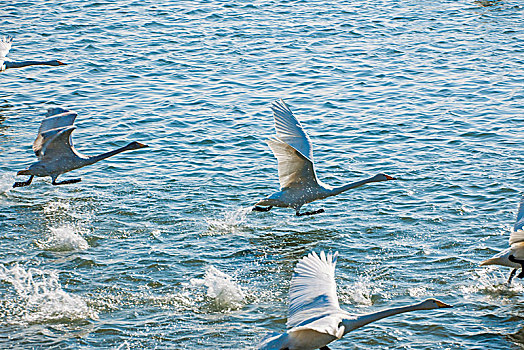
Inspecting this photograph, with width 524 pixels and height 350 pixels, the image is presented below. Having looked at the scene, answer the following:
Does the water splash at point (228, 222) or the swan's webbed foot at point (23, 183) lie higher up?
the swan's webbed foot at point (23, 183)

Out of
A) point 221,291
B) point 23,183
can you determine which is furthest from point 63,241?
point 221,291

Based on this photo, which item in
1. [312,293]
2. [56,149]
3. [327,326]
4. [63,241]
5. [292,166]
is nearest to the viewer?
[327,326]

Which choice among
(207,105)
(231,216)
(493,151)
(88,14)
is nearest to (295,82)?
(207,105)

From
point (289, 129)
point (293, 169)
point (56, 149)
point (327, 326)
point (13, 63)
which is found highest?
point (289, 129)

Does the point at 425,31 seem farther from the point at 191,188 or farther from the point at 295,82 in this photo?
the point at 191,188

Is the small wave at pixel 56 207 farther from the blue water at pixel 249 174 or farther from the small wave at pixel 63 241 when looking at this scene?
the small wave at pixel 63 241

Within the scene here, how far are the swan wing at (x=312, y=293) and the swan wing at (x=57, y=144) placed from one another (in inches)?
207

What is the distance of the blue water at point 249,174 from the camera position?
10.8 meters

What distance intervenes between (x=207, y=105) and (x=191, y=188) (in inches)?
165

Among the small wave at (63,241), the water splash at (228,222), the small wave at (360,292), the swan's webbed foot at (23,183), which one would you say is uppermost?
the swan's webbed foot at (23,183)

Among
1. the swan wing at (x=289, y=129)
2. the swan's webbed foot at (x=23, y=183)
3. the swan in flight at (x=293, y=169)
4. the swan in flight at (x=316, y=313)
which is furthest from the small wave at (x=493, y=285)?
the swan's webbed foot at (x=23, y=183)

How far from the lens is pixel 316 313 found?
9039 millimetres

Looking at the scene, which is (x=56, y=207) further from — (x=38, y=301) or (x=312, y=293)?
(x=312, y=293)

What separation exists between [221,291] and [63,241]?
295cm
